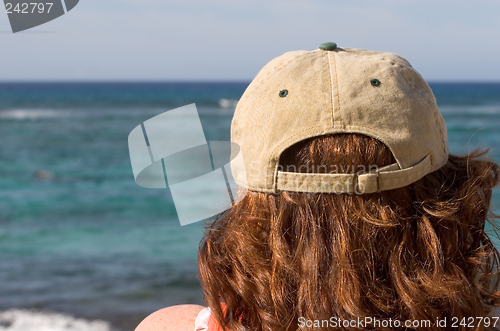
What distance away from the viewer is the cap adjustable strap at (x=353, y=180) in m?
0.99

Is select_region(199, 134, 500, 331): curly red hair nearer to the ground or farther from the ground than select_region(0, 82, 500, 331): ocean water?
farther from the ground

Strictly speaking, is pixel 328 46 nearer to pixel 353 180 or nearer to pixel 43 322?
pixel 353 180

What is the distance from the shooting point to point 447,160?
3.75ft

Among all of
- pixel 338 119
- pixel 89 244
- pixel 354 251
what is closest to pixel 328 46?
pixel 338 119

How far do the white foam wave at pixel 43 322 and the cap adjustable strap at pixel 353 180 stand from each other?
8.85 feet

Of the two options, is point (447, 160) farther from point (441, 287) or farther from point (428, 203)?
point (441, 287)

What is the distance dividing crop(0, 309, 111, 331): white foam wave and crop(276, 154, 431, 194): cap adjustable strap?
2699mm

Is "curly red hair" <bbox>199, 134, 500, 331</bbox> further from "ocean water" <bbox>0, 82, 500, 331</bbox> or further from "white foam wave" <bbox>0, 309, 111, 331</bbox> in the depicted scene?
"white foam wave" <bbox>0, 309, 111, 331</bbox>

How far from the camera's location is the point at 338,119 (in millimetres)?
979

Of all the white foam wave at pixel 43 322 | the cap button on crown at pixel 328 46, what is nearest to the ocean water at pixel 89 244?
the white foam wave at pixel 43 322

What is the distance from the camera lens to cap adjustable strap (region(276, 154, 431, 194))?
0.99 m

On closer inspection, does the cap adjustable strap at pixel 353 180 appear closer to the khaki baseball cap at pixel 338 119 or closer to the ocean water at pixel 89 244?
the khaki baseball cap at pixel 338 119

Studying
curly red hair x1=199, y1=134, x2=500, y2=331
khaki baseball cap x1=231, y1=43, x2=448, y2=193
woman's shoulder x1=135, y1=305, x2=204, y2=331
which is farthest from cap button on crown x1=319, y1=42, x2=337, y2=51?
woman's shoulder x1=135, y1=305, x2=204, y2=331

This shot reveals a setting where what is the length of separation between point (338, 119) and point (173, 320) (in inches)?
38.8
